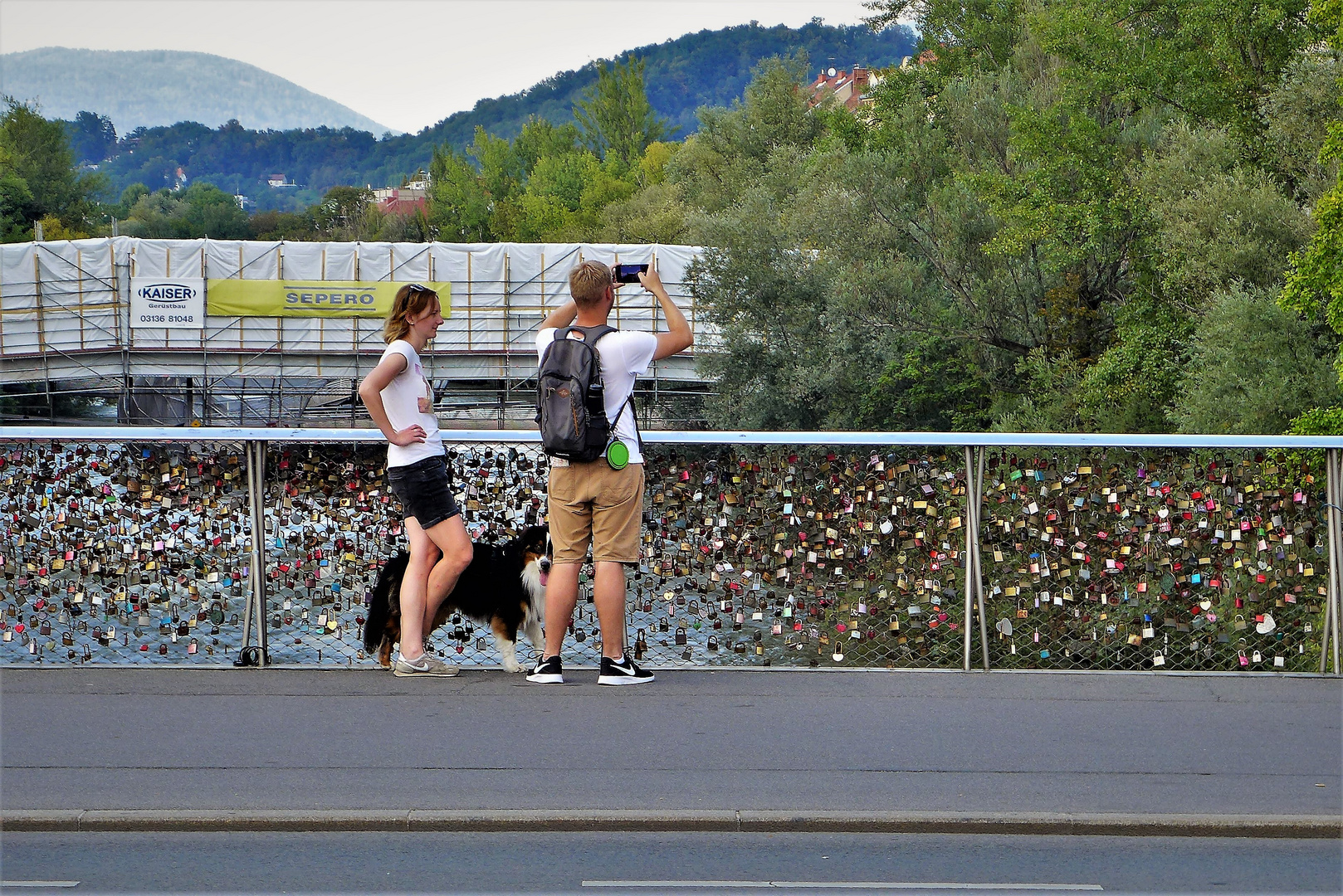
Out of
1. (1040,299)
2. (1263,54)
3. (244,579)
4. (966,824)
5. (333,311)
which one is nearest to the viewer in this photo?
(966,824)

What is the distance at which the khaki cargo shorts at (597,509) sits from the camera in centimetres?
703

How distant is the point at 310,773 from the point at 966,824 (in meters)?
2.52

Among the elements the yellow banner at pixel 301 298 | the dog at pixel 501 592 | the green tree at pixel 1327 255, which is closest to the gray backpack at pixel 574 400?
the dog at pixel 501 592

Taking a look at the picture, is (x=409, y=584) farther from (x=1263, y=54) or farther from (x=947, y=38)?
(x=947, y=38)

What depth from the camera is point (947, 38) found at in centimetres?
4953

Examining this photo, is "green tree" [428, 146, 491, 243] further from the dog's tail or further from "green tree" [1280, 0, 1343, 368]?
the dog's tail

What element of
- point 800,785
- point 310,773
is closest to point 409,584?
point 310,773

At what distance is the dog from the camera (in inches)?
296

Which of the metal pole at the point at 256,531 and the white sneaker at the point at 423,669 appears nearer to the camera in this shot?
the white sneaker at the point at 423,669

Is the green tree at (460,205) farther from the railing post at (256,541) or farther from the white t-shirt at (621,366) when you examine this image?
the white t-shirt at (621,366)

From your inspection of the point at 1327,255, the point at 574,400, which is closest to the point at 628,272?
the point at 574,400

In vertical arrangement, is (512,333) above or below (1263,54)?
below

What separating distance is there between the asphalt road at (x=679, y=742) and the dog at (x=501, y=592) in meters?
0.29

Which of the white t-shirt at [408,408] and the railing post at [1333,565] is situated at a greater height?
the white t-shirt at [408,408]
